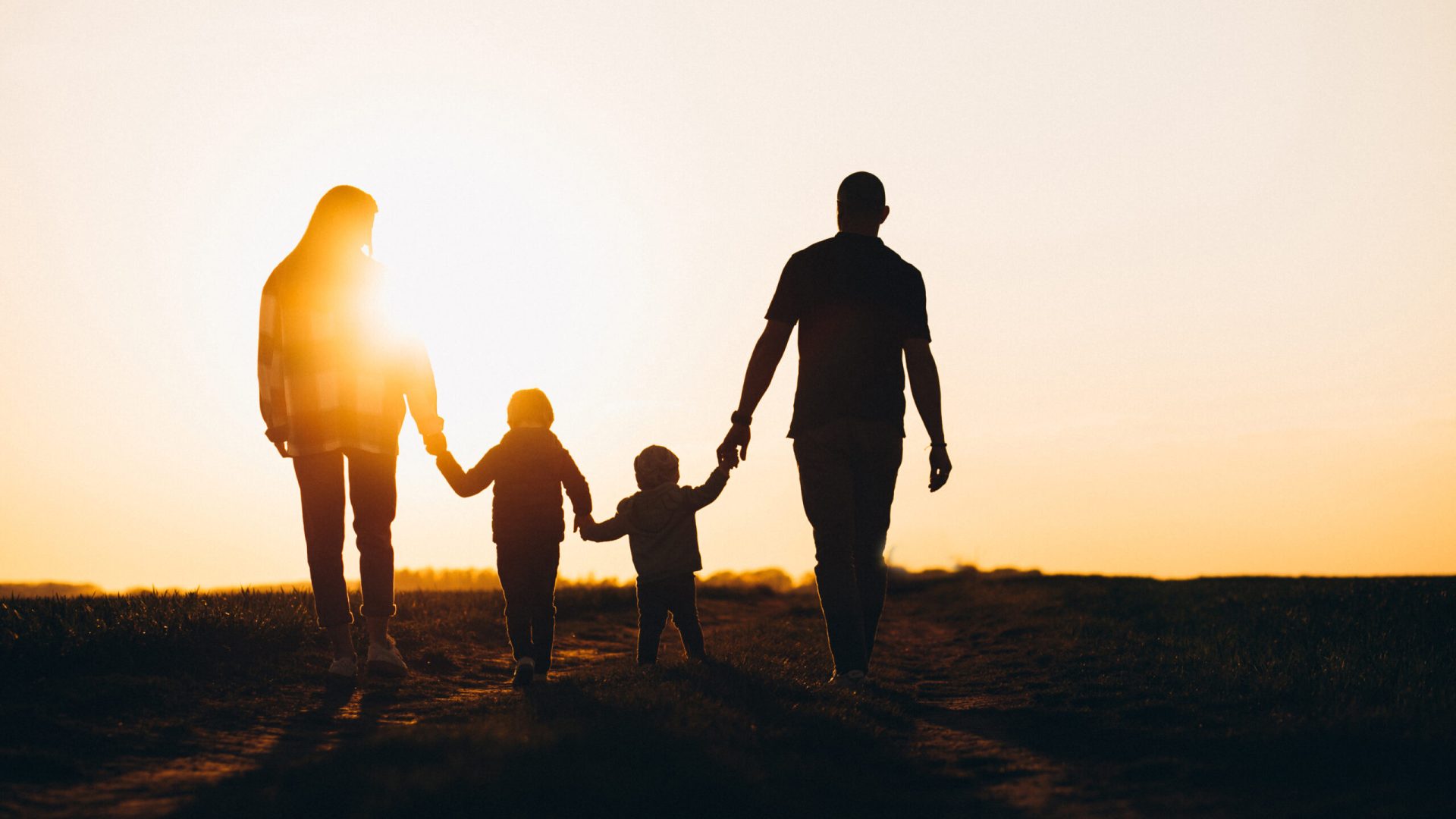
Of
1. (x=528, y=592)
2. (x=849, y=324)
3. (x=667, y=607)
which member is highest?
(x=849, y=324)

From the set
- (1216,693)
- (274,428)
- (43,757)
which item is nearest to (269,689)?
(274,428)

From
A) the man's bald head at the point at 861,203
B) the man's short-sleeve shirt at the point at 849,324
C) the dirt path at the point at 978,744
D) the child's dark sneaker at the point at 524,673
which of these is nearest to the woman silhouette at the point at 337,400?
the child's dark sneaker at the point at 524,673

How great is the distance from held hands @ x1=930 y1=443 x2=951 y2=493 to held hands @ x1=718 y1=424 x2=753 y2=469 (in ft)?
3.92

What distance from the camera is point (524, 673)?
744 centimetres

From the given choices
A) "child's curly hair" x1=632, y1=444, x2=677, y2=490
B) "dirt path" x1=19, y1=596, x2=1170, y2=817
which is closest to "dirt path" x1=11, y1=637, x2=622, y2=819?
"dirt path" x1=19, y1=596, x2=1170, y2=817

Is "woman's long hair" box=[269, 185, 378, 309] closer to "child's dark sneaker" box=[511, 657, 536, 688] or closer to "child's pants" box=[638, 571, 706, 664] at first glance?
"child's dark sneaker" box=[511, 657, 536, 688]

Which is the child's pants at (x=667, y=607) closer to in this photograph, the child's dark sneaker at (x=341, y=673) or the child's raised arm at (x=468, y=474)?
the child's raised arm at (x=468, y=474)

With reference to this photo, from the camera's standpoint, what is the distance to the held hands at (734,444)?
729 cm

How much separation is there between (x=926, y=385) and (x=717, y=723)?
9.26 feet

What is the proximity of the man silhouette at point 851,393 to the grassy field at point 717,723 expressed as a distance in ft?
2.35

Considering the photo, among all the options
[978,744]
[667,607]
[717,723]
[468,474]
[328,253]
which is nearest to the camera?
[717,723]

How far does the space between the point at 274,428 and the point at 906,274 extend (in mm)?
3995

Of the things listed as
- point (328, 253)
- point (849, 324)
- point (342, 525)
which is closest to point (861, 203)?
point (849, 324)

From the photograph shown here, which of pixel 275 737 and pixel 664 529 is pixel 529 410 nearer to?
pixel 664 529
